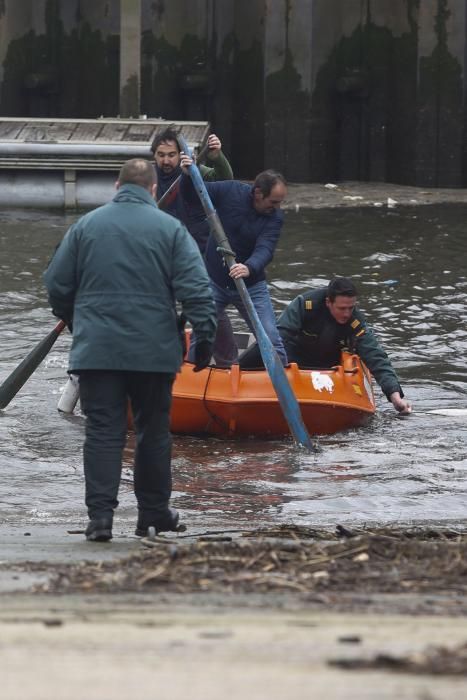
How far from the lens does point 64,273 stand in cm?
604

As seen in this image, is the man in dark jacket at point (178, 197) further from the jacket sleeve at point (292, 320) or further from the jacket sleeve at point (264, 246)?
the jacket sleeve at point (264, 246)

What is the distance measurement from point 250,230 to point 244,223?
0.06m

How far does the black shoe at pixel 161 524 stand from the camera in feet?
20.2

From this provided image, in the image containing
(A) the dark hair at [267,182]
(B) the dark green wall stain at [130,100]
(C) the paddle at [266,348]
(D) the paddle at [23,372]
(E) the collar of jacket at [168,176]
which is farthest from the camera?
(B) the dark green wall stain at [130,100]

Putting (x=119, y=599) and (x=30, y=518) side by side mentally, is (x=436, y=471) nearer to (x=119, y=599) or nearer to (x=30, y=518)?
(x=30, y=518)

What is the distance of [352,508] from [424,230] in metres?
10.3

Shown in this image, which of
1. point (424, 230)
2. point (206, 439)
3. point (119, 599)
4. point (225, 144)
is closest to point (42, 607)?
point (119, 599)

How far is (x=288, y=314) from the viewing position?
32.1 ft

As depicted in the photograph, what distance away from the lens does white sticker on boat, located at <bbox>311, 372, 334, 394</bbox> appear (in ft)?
30.5

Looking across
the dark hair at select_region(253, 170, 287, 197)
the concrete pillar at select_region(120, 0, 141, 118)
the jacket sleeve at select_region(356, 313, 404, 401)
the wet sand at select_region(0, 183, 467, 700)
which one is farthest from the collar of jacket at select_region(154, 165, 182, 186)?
the concrete pillar at select_region(120, 0, 141, 118)

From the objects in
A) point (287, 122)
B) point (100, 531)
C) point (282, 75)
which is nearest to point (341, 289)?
point (100, 531)

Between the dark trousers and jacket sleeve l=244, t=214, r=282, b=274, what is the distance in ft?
10.5

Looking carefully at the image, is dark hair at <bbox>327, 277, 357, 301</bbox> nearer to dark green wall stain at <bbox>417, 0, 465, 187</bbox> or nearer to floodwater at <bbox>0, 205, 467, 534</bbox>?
floodwater at <bbox>0, 205, 467, 534</bbox>

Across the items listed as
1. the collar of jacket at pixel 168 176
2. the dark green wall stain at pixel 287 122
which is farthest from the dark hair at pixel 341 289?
the dark green wall stain at pixel 287 122
